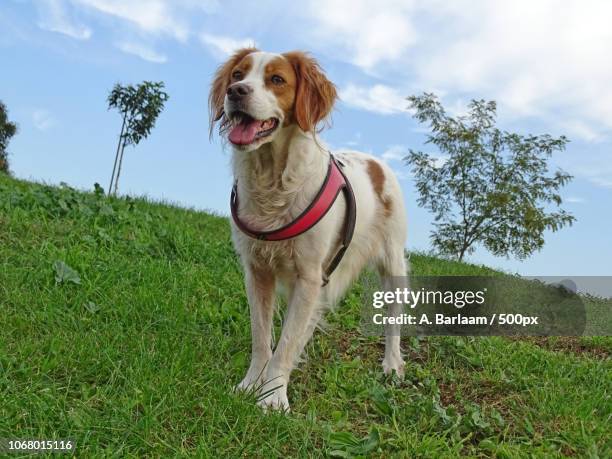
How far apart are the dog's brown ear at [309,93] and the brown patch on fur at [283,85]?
34 mm

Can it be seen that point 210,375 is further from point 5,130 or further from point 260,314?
point 5,130

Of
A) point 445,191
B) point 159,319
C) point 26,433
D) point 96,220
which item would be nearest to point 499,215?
point 445,191

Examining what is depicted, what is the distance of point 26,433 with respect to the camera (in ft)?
8.73

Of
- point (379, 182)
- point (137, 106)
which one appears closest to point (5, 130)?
point (137, 106)

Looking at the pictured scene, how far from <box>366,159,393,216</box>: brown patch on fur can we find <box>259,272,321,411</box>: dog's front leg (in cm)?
113

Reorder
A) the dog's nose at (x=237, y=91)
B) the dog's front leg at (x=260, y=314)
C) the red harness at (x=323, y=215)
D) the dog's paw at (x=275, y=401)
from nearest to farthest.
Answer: the dog's nose at (x=237, y=91) < the dog's paw at (x=275, y=401) < the red harness at (x=323, y=215) < the dog's front leg at (x=260, y=314)

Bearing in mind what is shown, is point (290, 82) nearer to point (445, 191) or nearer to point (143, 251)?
point (143, 251)

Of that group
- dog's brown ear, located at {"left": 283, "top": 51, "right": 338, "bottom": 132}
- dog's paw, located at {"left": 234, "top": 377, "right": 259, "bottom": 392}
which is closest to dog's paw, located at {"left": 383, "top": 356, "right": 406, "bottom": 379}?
dog's paw, located at {"left": 234, "top": 377, "right": 259, "bottom": 392}

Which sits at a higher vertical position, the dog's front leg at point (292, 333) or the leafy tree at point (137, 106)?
the leafy tree at point (137, 106)

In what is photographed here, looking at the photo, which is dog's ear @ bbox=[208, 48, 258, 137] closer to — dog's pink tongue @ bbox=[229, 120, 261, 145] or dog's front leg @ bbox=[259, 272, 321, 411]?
dog's pink tongue @ bbox=[229, 120, 261, 145]

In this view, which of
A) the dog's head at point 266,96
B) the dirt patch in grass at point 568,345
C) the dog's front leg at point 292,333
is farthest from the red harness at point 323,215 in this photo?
the dirt patch in grass at point 568,345

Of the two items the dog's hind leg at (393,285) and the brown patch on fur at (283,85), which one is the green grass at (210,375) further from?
the brown patch on fur at (283,85)

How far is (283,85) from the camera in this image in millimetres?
3385

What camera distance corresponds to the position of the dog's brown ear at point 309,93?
3.40 meters
